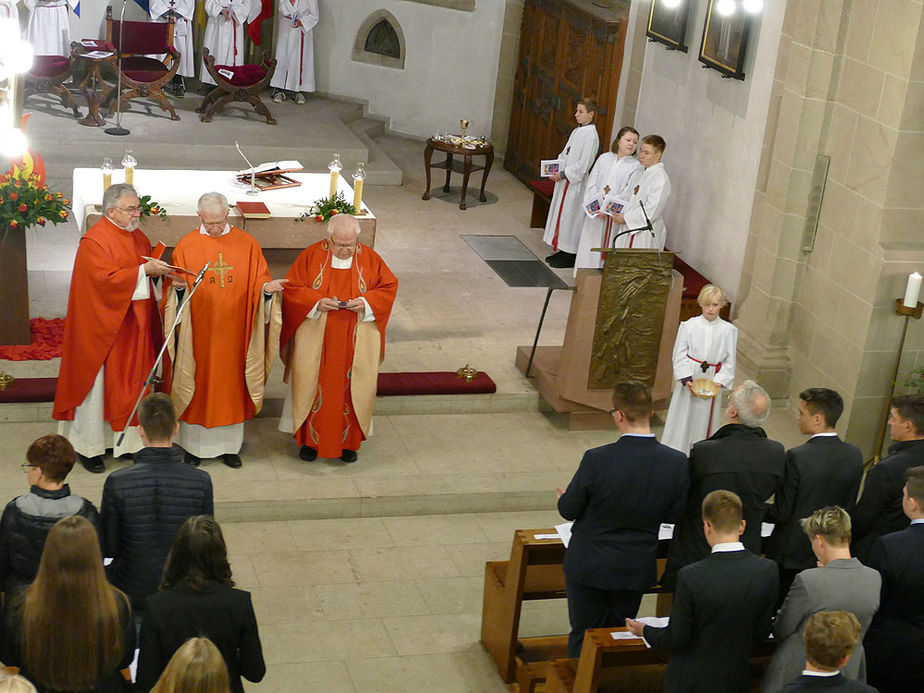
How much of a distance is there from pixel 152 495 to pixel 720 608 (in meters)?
2.17

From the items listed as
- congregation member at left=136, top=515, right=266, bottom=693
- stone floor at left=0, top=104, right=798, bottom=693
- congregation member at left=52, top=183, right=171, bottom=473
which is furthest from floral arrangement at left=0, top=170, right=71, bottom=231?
congregation member at left=136, top=515, right=266, bottom=693

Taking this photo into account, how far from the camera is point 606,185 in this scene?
1077 cm

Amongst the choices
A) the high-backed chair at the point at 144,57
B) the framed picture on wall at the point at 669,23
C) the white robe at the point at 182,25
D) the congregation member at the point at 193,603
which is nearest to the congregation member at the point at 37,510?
the congregation member at the point at 193,603

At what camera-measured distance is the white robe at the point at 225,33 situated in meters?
14.8

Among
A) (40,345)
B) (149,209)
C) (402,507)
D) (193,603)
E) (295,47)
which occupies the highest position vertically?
(295,47)

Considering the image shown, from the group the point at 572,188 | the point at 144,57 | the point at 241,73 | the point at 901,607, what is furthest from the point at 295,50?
the point at 901,607

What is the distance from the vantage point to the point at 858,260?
330 inches

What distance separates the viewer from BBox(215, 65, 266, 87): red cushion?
1430cm

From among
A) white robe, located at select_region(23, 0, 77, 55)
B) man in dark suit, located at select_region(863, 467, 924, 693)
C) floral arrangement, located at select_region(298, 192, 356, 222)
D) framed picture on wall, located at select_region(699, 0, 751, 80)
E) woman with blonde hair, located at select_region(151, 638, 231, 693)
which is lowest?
man in dark suit, located at select_region(863, 467, 924, 693)

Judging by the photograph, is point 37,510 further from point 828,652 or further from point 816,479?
point 816,479

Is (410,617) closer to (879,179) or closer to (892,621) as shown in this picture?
(892,621)

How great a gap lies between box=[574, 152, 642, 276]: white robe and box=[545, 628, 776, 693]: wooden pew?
5.74m

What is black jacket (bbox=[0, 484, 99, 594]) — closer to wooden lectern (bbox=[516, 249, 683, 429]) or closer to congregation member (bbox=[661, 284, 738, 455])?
congregation member (bbox=[661, 284, 738, 455])

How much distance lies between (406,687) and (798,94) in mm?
5048
